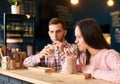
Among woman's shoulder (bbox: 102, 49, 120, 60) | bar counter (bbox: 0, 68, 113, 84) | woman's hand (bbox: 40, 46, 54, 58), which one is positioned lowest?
bar counter (bbox: 0, 68, 113, 84)

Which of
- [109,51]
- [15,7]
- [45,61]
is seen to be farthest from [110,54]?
[15,7]

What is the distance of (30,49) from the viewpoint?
4.36m

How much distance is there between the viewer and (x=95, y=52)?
172 cm

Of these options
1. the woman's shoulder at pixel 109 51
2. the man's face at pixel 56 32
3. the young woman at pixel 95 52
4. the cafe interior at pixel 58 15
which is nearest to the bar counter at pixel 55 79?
the young woman at pixel 95 52

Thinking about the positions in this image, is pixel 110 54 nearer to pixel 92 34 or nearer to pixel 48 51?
pixel 92 34

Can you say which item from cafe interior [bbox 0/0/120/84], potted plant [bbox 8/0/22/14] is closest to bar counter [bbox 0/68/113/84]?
potted plant [bbox 8/0/22/14]

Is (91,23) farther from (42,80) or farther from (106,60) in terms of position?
(42,80)

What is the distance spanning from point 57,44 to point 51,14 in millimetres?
5407

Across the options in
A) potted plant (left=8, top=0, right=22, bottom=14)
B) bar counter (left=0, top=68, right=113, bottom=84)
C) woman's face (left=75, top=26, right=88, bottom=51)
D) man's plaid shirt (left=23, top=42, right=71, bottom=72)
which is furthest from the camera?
potted plant (left=8, top=0, right=22, bottom=14)

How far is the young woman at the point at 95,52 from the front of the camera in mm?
1551

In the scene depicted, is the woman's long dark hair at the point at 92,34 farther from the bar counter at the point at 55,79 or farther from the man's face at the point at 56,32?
the man's face at the point at 56,32

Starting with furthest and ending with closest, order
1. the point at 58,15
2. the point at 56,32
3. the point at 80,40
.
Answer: the point at 58,15
the point at 56,32
the point at 80,40

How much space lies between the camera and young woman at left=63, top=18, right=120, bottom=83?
155 cm

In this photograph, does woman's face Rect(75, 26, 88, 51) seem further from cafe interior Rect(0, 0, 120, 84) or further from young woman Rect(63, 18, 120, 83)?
cafe interior Rect(0, 0, 120, 84)
